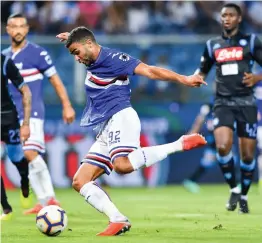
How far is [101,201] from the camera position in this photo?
941 centimetres

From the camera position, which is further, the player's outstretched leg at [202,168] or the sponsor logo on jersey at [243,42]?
the player's outstretched leg at [202,168]

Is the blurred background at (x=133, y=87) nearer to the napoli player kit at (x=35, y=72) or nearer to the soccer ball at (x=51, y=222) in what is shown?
the napoli player kit at (x=35, y=72)

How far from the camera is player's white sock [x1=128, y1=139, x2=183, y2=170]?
9398mm

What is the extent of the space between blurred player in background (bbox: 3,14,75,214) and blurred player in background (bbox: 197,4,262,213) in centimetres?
216

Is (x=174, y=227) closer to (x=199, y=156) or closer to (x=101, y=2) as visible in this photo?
(x=199, y=156)

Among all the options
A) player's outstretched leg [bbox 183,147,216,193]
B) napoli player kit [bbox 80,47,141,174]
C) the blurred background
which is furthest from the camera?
the blurred background

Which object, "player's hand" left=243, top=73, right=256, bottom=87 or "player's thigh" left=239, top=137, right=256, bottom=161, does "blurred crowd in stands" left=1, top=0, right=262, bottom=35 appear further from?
"player's hand" left=243, top=73, right=256, bottom=87

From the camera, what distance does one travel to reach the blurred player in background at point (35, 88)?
12.9m

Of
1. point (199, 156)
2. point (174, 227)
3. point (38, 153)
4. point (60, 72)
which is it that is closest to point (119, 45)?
point (60, 72)

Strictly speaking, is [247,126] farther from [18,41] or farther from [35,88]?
[18,41]

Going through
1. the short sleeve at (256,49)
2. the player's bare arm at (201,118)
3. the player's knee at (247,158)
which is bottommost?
the player's bare arm at (201,118)

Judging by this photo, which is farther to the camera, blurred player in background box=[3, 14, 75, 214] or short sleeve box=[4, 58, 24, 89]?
blurred player in background box=[3, 14, 75, 214]

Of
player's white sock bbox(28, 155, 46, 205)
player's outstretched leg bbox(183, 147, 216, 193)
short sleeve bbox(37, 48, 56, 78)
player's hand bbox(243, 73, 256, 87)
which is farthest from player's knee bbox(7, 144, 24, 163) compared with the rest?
player's outstretched leg bbox(183, 147, 216, 193)

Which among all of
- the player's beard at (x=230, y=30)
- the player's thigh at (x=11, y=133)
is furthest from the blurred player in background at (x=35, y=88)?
the player's beard at (x=230, y=30)
